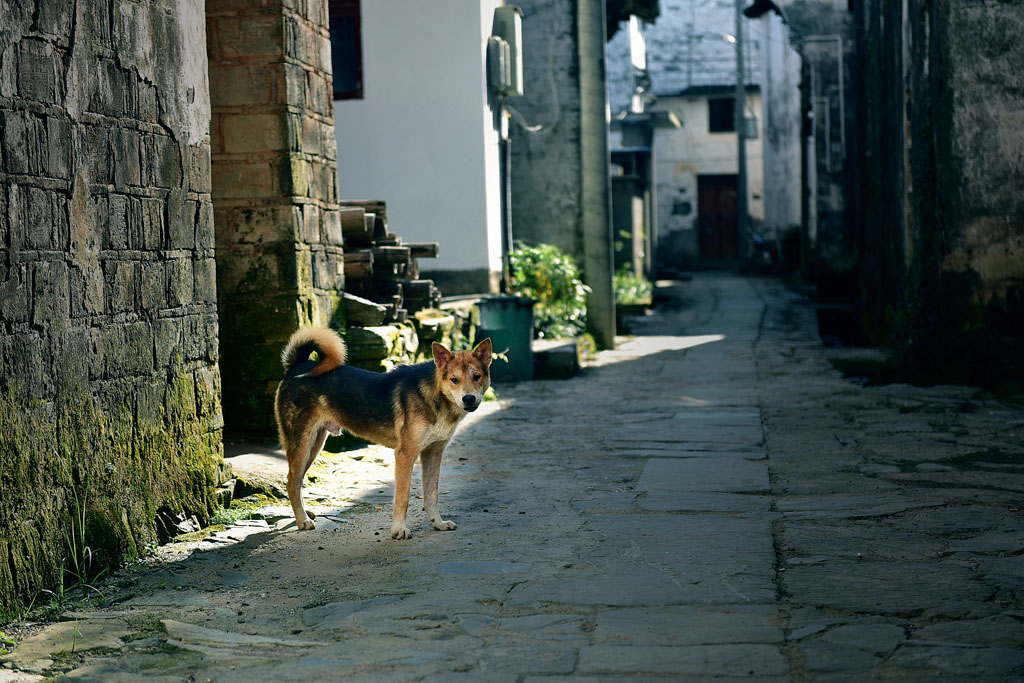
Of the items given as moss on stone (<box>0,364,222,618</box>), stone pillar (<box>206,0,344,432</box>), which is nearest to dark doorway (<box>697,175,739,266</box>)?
stone pillar (<box>206,0,344,432</box>)

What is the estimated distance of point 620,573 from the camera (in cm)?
406

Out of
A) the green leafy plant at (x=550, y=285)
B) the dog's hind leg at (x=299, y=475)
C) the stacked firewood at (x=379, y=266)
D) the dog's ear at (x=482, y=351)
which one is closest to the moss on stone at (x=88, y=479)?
the dog's hind leg at (x=299, y=475)

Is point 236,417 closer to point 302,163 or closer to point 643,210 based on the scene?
point 302,163

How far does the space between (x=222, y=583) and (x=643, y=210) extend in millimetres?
19015

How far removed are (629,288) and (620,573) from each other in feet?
46.8

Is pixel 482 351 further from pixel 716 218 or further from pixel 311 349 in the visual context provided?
pixel 716 218

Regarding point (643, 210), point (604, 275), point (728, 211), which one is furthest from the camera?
point (728, 211)

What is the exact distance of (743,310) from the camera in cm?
1767

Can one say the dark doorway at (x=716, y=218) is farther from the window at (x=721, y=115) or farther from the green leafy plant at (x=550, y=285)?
the green leafy plant at (x=550, y=285)

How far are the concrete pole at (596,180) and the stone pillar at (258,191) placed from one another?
6761 millimetres

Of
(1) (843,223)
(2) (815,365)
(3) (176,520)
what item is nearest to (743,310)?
(1) (843,223)

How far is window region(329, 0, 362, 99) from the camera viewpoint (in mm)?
10820

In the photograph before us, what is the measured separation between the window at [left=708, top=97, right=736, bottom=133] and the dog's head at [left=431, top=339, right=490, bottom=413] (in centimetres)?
2850

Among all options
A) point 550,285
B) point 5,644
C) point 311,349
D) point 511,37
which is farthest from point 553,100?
point 5,644
